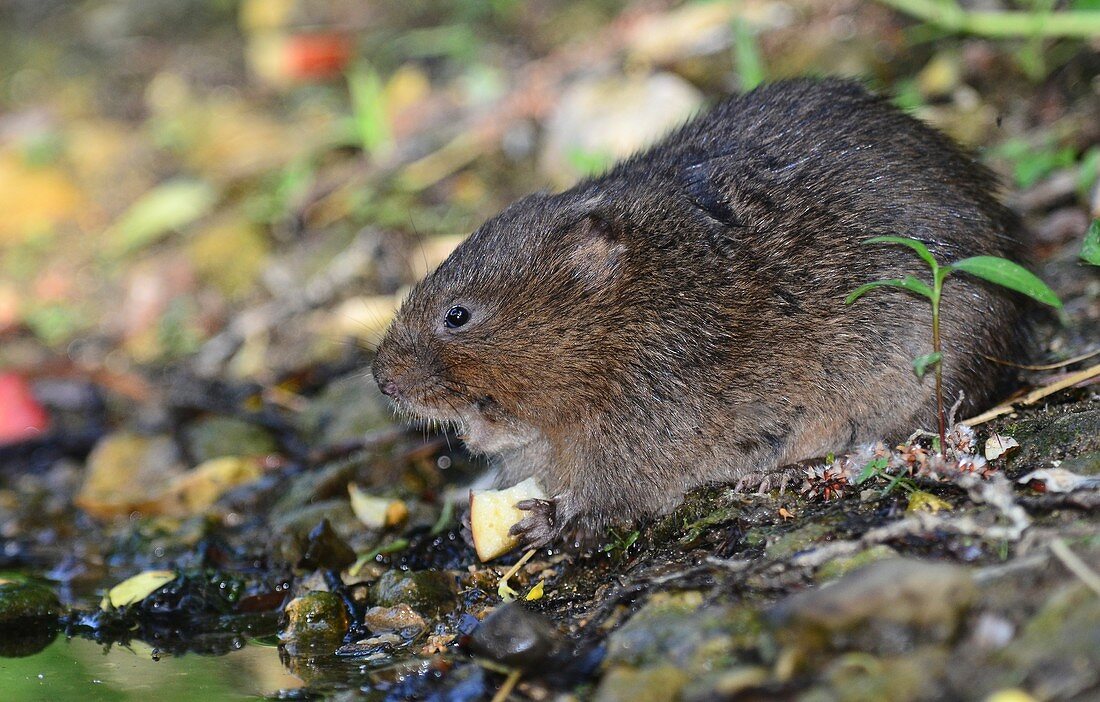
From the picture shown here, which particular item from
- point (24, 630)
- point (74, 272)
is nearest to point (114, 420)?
point (74, 272)

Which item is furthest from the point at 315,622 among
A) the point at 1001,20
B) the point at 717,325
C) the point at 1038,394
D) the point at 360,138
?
the point at 1001,20

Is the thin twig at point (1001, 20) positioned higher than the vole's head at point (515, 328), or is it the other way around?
the thin twig at point (1001, 20)

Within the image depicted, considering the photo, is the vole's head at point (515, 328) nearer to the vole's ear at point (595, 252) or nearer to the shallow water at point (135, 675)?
the vole's ear at point (595, 252)

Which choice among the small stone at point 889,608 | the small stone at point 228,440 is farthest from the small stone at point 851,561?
the small stone at point 228,440

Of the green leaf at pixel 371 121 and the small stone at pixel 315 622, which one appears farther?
the green leaf at pixel 371 121

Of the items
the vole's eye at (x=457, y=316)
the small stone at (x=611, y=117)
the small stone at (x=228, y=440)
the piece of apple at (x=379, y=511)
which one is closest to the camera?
the vole's eye at (x=457, y=316)

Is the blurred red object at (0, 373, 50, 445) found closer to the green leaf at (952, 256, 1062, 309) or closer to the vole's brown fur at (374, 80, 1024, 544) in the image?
the vole's brown fur at (374, 80, 1024, 544)
